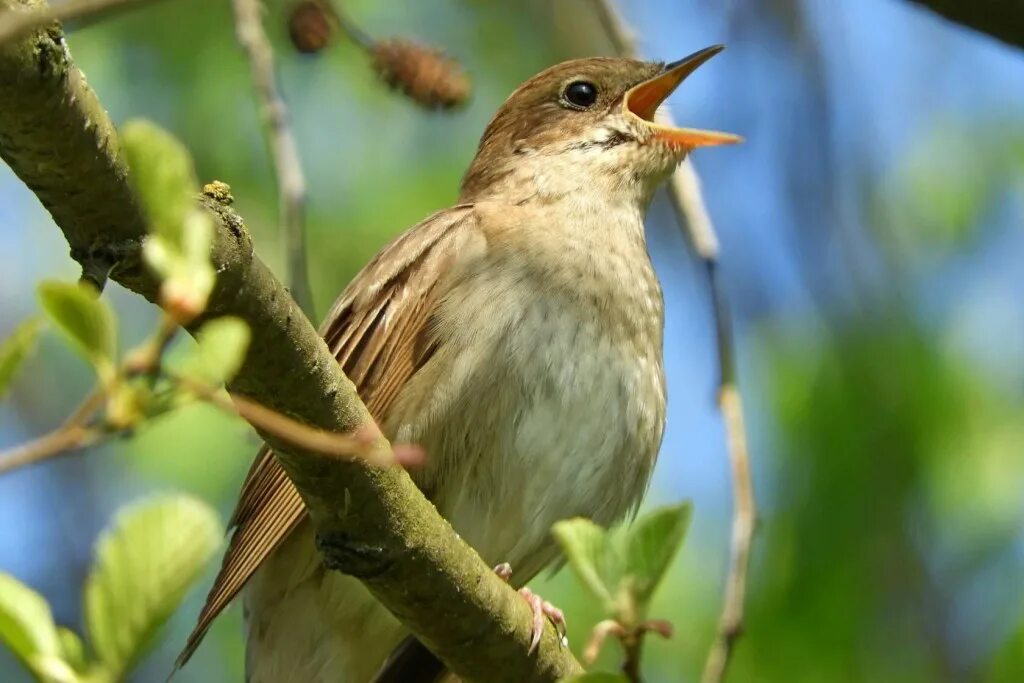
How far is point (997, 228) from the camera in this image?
684 cm

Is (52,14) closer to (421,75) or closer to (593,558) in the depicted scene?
(593,558)

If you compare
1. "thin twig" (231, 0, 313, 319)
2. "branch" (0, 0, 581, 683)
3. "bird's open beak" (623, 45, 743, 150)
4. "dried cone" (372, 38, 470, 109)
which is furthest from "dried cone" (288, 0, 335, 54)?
"branch" (0, 0, 581, 683)

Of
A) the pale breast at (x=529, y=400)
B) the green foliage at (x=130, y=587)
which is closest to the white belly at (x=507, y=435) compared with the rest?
the pale breast at (x=529, y=400)

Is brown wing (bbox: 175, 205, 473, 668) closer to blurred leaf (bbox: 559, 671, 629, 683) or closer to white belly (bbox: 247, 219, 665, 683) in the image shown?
white belly (bbox: 247, 219, 665, 683)

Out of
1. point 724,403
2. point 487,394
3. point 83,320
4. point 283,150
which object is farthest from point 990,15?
point 83,320

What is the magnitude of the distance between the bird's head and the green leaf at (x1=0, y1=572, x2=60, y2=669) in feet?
12.3

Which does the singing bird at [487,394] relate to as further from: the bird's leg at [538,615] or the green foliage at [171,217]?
the green foliage at [171,217]

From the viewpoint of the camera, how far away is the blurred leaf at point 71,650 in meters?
1.62

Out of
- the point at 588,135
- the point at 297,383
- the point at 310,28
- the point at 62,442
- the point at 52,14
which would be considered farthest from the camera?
the point at 588,135

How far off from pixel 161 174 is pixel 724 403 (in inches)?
104

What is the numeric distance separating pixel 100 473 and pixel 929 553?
4.30 m

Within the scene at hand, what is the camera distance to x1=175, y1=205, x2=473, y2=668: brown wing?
430 cm

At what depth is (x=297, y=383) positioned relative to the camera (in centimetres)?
280

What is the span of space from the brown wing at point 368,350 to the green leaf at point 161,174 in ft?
8.66
